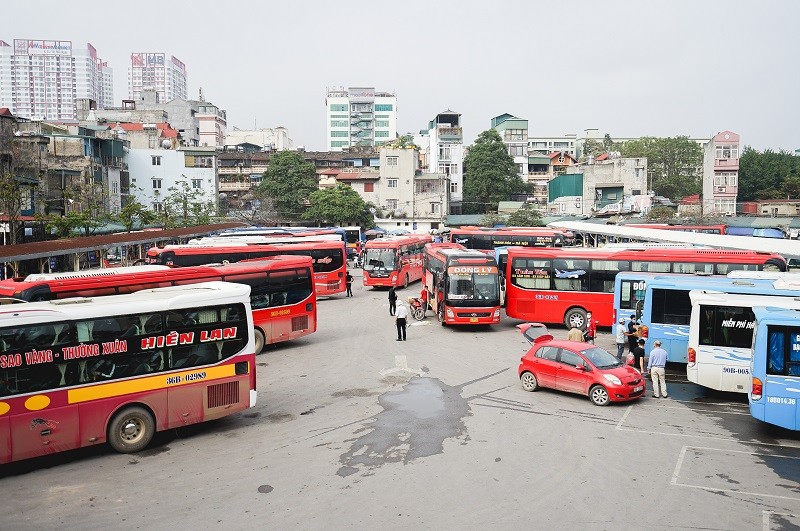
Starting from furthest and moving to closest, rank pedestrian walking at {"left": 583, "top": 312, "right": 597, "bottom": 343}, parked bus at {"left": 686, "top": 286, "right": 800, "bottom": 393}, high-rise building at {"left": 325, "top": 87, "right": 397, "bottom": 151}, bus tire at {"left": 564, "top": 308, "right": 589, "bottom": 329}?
high-rise building at {"left": 325, "top": 87, "right": 397, "bottom": 151} < bus tire at {"left": 564, "top": 308, "right": 589, "bottom": 329} < pedestrian walking at {"left": 583, "top": 312, "right": 597, "bottom": 343} < parked bus at {"left": 686, "top": 286, "right": 800, "bottom": 393}

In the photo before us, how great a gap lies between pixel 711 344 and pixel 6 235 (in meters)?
31.9

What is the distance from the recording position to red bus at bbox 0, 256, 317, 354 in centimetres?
1623

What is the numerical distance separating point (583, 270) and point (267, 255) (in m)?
14.2

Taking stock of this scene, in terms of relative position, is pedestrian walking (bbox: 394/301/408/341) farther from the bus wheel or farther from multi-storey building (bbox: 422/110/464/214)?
multi-storey building (bbox: 422/110/464/214)

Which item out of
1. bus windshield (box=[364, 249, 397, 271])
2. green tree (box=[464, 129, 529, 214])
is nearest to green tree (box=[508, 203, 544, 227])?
green tree (box=[464, 129, 529, 214])

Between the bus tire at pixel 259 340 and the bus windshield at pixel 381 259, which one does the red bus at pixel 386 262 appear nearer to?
the bus windshield at pixel 381 259

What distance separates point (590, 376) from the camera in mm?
14805

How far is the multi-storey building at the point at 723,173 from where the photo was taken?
64.4m

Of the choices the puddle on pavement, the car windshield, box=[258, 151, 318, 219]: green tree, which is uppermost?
box=[258, 151, 318, 219]: green tree

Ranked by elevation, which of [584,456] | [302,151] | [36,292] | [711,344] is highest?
[302,151]

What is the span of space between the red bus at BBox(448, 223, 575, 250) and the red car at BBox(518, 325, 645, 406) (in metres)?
24.5

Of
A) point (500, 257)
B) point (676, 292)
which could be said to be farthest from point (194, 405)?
point (500, 257)

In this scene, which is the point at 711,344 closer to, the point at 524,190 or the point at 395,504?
the point at 395,504

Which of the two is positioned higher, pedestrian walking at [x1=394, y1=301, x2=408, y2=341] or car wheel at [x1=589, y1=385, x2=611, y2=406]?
pedestrian walking at [x1=394, y1=301, x2=408, y2=341]
